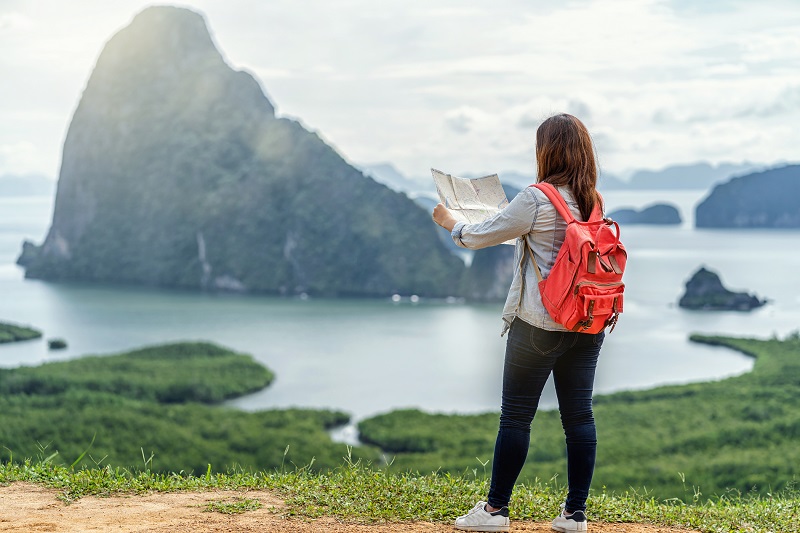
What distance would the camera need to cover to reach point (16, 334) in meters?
61.8

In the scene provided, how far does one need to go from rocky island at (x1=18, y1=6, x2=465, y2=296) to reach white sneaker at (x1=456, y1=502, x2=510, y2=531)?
311 feet

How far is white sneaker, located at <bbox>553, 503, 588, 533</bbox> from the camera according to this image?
394cm

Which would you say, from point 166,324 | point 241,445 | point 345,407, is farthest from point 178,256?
point 241,445

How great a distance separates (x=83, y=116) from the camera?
391 feet

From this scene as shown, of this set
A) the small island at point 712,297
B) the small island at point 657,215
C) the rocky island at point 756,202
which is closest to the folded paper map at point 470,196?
the small island at point 712,297

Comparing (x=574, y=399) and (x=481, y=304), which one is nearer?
(x=574, y=399)

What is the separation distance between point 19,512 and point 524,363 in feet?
8.44

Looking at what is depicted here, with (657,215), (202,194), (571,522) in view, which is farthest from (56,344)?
(657,215)

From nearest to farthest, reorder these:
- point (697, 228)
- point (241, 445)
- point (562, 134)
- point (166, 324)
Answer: point (562, 134), point (241, 445), point (166, 324), point (697, 228)

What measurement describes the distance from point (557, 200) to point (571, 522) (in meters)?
1.51

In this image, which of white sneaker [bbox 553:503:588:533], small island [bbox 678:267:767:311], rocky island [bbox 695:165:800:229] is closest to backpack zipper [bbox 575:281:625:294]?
white sneaker [bbox 553:503:588:533]

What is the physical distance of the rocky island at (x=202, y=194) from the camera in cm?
10375

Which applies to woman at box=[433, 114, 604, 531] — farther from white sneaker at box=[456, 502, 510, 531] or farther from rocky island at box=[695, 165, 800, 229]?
rocky island at box=[695, 165, 800, 229]

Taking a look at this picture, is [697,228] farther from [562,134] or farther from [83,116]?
[562,134]
